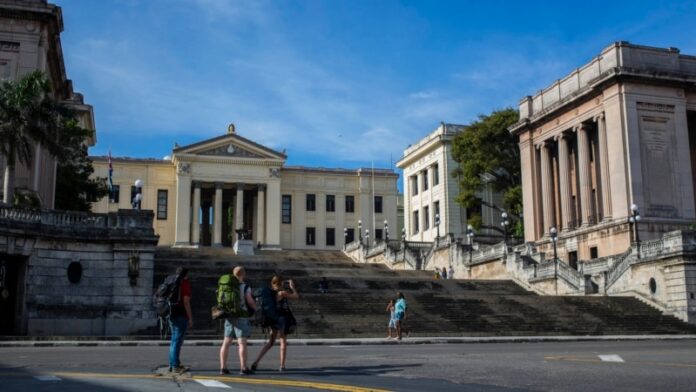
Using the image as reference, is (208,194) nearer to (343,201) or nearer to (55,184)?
(343,201)

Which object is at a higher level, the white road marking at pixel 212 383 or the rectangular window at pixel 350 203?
the rectangular window at pixel 350 203

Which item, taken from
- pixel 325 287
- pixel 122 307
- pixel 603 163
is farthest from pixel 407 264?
pixel 122 307

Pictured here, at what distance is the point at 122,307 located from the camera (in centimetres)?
2872

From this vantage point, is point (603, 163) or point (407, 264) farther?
point (407, 264)

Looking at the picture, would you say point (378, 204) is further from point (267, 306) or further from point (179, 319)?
point (179, 319)

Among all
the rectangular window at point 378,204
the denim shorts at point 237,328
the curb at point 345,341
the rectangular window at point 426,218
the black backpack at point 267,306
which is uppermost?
the rectangular window at point 378,204

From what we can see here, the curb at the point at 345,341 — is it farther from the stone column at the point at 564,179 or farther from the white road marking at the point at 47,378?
the stone column at the point at 564,179

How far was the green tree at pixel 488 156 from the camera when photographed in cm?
6325

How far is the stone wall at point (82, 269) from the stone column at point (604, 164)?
30.5 m

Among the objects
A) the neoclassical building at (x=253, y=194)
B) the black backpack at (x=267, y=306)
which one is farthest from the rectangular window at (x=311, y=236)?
the black backpack at (x=267, y=306)

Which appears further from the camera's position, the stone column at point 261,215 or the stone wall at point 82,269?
the stone column at point 261,215

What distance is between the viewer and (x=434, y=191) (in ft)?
253

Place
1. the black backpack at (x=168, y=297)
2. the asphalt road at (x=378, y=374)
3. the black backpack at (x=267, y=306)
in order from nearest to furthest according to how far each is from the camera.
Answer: the asphalt road at (x=378, y=374)
the black backpack at (x=168, y=297)
the black backpack at (x=267, y=306)

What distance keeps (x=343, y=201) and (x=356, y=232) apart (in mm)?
3717
